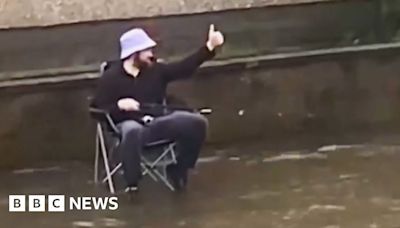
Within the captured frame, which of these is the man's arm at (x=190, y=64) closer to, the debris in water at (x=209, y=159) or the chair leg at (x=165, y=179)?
the chair leg at (x=165, y=179)

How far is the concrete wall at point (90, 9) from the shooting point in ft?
36.3

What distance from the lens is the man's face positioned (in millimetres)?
8328

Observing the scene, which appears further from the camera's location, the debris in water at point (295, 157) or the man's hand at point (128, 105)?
the debris in water at point (295, 157)

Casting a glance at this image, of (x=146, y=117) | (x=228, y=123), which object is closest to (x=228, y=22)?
(x=228, y=123)

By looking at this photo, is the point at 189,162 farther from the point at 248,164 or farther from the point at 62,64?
the point at 62,64

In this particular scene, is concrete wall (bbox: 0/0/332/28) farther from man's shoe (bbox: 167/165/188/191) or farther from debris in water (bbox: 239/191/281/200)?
debris in water (bbox: 239/191/281/200)

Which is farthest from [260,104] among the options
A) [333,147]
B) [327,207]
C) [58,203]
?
[327,207]

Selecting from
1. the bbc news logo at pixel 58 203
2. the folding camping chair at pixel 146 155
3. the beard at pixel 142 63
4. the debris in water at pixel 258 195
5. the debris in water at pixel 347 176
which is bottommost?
the bbc news logo at pixel 58 203

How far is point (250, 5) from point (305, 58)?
42.5 inches

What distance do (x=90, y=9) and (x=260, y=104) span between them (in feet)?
6.35

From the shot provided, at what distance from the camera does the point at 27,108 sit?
9906 millimetres

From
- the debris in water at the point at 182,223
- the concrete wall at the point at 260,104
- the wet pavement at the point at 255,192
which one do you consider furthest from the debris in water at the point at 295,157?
the debris in water at the point at 182,223

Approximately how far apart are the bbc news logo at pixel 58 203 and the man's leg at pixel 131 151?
182 millimetres

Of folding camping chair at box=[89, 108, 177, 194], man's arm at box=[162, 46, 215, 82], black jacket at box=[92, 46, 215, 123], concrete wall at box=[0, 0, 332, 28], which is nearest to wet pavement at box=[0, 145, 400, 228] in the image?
folding camping chair at box=[89, 108, 177, 194]
